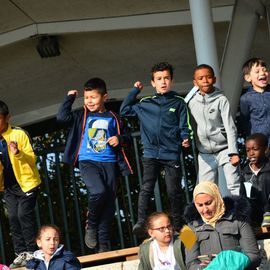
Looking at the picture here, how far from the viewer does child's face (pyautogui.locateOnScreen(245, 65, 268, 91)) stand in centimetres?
971

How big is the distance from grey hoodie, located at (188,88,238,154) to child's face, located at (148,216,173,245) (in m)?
1.25

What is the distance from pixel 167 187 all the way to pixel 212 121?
0.73 metres

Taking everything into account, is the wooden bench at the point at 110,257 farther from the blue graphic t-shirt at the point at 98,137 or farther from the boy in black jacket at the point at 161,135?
the blue graphic t-shirt at the point at 98,137

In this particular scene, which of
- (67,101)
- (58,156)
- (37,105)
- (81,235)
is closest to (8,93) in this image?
(37,105)

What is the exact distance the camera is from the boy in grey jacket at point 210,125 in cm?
940

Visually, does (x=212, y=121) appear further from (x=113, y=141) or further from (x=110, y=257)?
(x=110, y=257)

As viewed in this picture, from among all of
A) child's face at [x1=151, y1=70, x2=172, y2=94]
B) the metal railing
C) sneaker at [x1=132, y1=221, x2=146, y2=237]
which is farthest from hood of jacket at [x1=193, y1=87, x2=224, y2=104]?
the metal railing

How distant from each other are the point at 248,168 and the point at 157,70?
3.88 ft

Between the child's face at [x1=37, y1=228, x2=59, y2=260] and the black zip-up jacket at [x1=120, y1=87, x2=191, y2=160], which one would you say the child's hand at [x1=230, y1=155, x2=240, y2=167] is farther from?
the child's face at [x1=37, y1=228, x2=59, y2=260]

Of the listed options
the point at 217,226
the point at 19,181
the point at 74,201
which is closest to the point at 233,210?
the point at 217,226

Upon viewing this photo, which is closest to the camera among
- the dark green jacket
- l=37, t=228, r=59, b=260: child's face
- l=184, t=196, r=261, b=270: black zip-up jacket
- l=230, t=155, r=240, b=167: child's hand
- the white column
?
l=184, t=196, r=261, b=270: black zip-up jacket

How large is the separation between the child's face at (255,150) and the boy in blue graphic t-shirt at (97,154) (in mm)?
1081

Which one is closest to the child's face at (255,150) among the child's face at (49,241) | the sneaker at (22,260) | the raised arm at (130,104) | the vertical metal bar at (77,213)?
the raised arm at (130,104)

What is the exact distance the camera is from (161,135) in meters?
9.39
